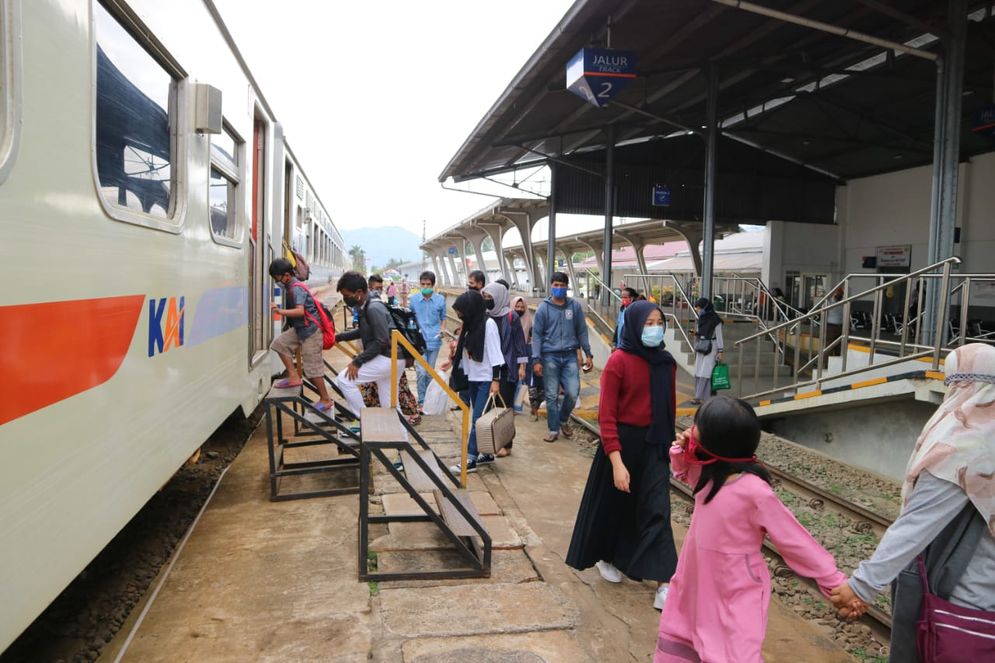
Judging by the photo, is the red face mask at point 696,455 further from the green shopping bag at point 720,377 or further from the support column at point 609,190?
the support column at point 609,190

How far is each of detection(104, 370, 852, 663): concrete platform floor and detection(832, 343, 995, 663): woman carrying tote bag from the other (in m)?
1.28

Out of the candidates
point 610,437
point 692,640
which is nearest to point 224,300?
point 610,437

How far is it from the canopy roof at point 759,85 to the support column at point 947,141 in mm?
260

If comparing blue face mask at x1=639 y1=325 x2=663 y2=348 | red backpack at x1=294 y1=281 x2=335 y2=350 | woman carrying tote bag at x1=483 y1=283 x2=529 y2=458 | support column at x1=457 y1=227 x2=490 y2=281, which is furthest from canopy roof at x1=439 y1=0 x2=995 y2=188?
support column at x1=457 y1=227 x2=490 y2=281

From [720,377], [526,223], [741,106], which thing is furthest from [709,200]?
[526,223]

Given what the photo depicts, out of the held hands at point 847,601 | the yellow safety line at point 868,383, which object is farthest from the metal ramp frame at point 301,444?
the yellow safety line at point 868,383

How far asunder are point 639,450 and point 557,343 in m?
3.66

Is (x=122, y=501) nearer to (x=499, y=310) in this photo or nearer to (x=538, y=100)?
(x=499, y=310)

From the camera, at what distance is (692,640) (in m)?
2.24

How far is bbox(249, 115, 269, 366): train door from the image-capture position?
593 centimetres

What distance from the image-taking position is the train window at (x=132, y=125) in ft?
8.32

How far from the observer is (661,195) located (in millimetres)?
19406

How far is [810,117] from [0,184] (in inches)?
754

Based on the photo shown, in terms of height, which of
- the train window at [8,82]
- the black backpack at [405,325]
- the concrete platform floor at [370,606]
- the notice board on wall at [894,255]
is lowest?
the concrete platform floor at [370,606]
